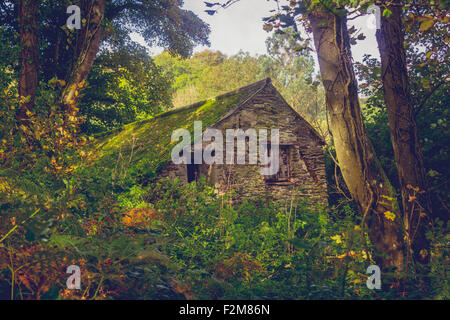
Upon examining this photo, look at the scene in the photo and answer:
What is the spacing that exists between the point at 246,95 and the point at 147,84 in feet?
23.9

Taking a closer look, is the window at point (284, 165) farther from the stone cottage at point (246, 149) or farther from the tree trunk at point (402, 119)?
the tree trunk at point (402, 119)

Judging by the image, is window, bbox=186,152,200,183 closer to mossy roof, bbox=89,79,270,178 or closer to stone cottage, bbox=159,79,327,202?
stone cottage, bbox=159,79,327,202

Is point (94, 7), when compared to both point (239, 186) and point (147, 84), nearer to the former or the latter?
point (239, 186)

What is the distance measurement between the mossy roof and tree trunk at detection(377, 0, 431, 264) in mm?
6123

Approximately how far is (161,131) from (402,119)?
9216 mm

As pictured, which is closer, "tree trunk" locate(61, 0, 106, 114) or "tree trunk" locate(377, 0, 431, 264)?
"tree trunk" locate(377, 0, 431, 264)

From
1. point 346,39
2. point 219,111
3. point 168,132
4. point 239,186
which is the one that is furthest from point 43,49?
point 346,39

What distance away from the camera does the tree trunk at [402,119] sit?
4.60m

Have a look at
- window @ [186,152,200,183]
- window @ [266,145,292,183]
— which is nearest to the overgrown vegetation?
window @ [266,145,292,183]

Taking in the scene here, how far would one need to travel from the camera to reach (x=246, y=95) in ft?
39.5

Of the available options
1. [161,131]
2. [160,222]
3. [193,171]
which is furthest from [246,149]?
[160,222]

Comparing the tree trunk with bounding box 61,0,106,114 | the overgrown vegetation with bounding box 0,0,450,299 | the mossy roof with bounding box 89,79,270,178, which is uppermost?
the tree trunk with bounding box 61,0,106,114

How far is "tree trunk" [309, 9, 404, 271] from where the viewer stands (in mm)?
4422

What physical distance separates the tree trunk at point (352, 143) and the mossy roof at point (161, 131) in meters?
5.63
